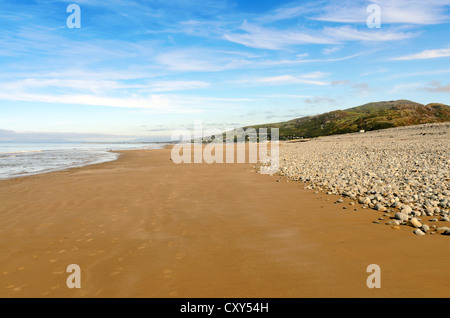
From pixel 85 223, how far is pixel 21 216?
3232mm

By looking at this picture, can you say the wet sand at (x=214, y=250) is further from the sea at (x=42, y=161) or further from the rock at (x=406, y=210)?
the sea at (x=42, y=161)

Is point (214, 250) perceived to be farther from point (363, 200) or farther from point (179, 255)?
point (363, 200)

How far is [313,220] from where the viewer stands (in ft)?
28.7

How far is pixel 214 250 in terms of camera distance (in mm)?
6738

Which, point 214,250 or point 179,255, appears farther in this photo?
point 214,250

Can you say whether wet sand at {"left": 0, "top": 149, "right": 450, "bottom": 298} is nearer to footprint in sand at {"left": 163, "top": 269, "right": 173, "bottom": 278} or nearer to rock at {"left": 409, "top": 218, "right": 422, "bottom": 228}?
footprint in sand at {"left": 163, "top": 269, "right": 173, "bottom": 278}

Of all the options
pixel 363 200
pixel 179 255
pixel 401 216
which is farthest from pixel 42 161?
pixel 401 216

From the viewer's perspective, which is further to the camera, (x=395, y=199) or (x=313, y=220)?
(x=395, y=199)

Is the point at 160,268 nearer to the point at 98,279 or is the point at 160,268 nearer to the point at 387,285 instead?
the point at 98,279

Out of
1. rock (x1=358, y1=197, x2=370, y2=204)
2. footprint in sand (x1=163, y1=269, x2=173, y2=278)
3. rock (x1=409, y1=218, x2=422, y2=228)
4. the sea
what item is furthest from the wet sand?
the sea

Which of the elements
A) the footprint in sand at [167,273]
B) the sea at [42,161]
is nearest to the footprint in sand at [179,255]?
the footprint in sand at [167,273]

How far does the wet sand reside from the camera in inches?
195

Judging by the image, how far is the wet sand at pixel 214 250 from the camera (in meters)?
4.96
